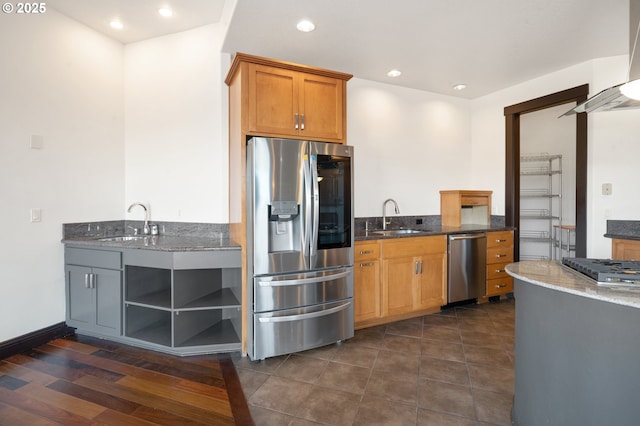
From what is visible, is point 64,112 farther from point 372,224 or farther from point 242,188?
point 372,224

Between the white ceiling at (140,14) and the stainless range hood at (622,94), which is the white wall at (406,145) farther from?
the stainless range hood at (622,94)

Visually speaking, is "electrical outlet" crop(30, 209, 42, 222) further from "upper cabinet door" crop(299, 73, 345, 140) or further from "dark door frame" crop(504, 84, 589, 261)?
"dark door frame" crop(504, 84, 589, 261)

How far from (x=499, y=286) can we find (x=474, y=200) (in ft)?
3.77

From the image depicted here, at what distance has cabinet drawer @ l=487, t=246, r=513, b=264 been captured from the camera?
12.9ft

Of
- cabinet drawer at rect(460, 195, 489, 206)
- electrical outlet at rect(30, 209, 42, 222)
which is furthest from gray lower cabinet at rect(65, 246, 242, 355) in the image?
cabinet drawer at rect(460, 195, 489, 206)

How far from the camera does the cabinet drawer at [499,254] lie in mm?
3938

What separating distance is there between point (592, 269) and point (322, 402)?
162cm

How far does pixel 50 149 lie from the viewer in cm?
292

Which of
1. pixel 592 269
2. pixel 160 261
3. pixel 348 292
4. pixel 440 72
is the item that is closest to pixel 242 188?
pixel 160 261

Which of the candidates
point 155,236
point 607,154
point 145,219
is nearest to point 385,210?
point 607,154

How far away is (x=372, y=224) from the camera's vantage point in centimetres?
399

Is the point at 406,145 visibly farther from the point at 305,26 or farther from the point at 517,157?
the point at 305,26

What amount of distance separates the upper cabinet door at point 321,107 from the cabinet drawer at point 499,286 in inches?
104

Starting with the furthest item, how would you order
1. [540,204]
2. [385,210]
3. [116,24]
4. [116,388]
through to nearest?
[540,204] → [385,210] → [116,24] → [116,388]
